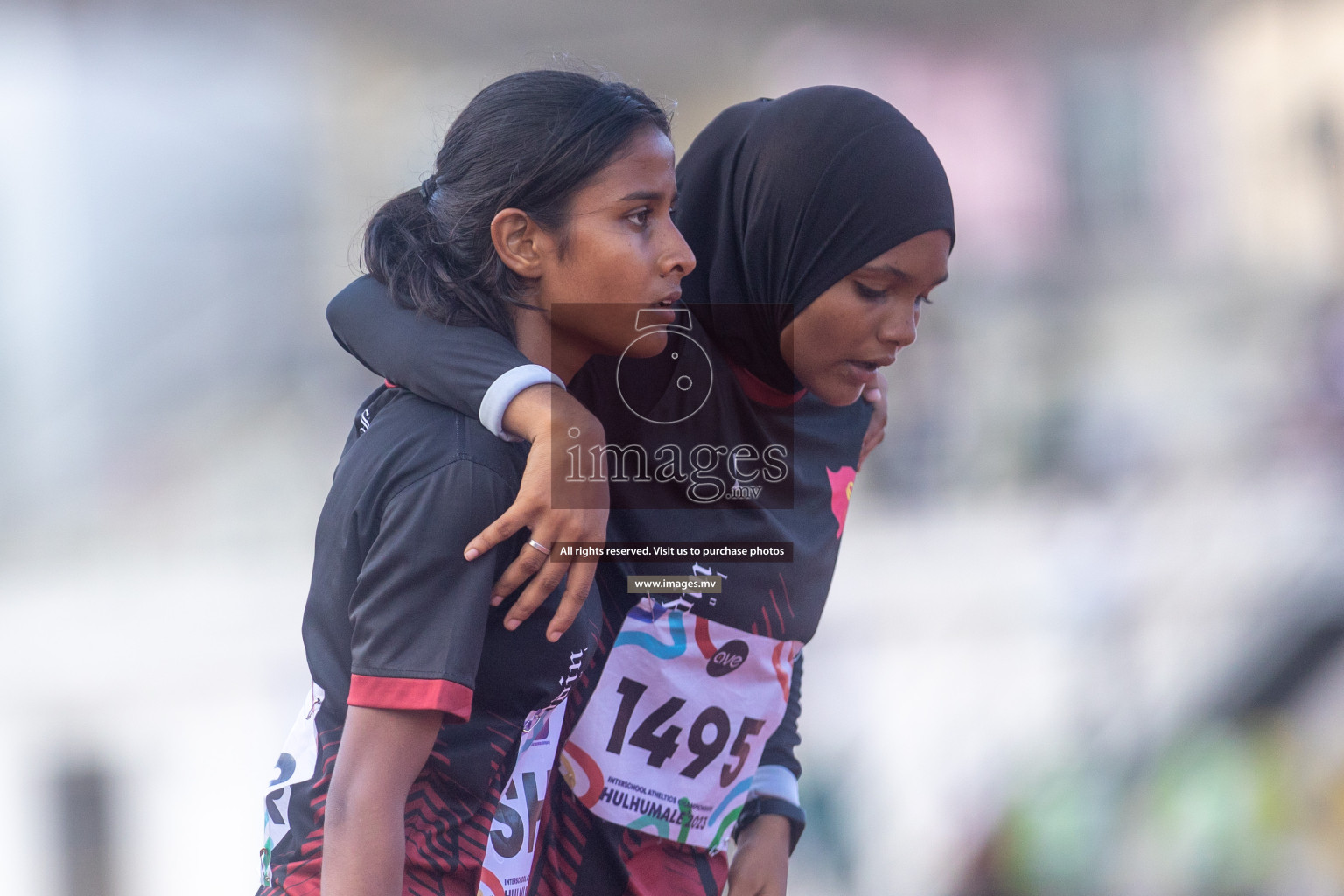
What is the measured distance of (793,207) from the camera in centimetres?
156

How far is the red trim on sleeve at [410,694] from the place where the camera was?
44.9 inches

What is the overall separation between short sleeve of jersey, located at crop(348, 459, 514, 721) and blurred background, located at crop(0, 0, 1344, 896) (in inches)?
105

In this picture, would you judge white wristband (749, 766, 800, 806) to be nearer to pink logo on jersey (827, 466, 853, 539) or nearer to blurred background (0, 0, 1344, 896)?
pink logo on jersey (827, 466, 853, 539)

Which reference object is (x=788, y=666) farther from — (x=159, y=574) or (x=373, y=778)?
(x=159, y=574)

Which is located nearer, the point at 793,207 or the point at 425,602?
the point at 425,602

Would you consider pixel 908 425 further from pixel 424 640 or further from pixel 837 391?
pixel 424 640

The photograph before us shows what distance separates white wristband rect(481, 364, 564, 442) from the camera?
120 cm

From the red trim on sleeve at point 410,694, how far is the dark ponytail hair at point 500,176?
0.38 m

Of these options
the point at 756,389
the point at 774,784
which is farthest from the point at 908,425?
the point at 756,389

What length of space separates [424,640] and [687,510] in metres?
0.47

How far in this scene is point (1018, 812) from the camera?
17.1 feet

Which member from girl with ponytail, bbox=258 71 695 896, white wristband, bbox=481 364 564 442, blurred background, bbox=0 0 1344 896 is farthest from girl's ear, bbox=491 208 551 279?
blurred background, bbox=0 0 1344 896

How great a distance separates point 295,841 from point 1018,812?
4438mm

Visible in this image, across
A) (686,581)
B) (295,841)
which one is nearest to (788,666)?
(686,581)
